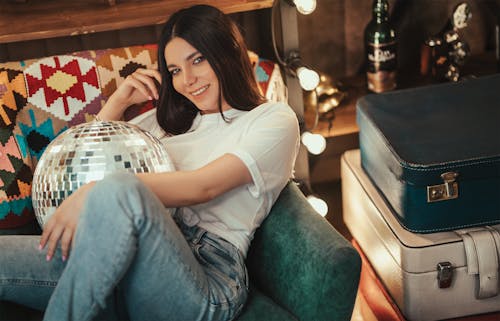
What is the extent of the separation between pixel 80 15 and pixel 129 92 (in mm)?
365

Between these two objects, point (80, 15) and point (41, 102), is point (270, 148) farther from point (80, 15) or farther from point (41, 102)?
point (80, 15)

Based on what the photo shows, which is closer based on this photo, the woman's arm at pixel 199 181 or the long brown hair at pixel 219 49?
the woman's arm at pixel 199 181

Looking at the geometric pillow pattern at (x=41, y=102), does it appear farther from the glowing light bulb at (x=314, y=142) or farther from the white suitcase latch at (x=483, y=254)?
the white suitcase latch at (x=483, y=254)

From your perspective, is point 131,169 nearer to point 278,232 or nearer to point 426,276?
point 278,232

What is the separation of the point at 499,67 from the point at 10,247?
6.17 feet

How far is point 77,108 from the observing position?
1.99 meters

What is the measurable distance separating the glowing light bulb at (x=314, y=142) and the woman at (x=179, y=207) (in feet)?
1.56

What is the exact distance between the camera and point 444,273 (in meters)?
1.92

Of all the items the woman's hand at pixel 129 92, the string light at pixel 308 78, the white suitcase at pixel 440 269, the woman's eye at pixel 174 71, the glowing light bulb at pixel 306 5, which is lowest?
the white suitcase at pixel 440 269

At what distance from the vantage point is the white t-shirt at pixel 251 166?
167cm

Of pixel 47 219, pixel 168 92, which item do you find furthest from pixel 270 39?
pixel 47 219

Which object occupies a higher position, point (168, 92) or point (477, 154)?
point (168, 92)

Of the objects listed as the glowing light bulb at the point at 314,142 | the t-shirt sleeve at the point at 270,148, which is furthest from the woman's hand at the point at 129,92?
the glowing light bulb at the point at 314,142

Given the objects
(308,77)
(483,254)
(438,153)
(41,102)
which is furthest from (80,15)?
(483,254)
